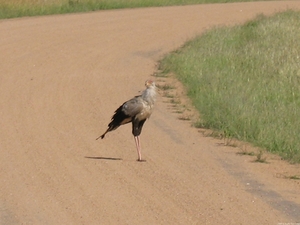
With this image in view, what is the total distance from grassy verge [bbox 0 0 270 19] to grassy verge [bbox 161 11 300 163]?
6095 millimetres

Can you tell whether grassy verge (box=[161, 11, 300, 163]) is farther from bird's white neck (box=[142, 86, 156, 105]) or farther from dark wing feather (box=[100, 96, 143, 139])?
dark wing feather (box=[100, 96, 143, 139])

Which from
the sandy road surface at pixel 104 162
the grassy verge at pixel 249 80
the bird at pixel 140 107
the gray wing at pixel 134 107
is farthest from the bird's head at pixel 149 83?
the grassy verge at pixel 249 80

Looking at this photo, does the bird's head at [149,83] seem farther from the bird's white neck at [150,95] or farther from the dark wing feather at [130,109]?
the dark wing feather at [130,109]

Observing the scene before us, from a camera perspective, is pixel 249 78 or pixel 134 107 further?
pixel 249 78

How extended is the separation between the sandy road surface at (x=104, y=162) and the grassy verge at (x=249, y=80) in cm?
50

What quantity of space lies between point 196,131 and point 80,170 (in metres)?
2.47

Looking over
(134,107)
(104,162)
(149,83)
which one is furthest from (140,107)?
(104,162)

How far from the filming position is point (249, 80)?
13898mm

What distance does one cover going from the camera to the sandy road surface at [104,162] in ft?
24.4

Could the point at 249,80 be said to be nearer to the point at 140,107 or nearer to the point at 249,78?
the point at 249,78

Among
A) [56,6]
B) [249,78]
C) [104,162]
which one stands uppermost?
[104,162]

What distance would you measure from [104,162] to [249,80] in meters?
5.27

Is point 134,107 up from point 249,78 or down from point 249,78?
up

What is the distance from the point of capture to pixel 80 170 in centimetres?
880
